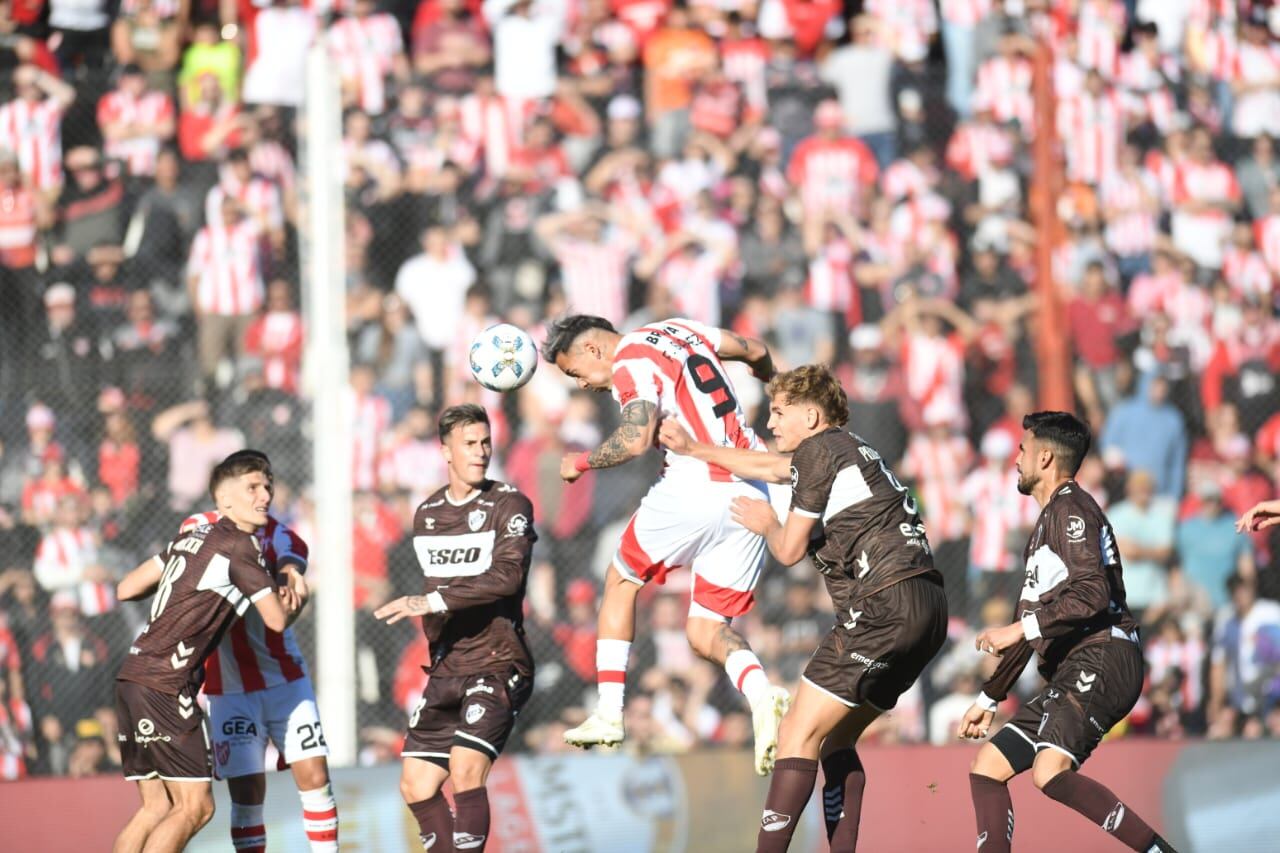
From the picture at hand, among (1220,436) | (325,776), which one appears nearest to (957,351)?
(1220,436)

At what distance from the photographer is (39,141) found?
40.6ft

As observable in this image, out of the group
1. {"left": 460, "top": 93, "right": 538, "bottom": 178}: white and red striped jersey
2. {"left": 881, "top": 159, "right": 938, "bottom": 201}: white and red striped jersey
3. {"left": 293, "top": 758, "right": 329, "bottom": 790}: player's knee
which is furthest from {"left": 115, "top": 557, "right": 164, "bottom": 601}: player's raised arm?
{"left": 881, "top": 159, "right": 938, "bottom": 201}: white and red striped jersey

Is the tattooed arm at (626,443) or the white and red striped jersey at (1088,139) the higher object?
the white and red striped jersey at (1088,139)

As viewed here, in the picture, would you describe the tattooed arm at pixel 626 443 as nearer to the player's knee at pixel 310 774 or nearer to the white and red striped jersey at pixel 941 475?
the player's knee at pixel 310 774

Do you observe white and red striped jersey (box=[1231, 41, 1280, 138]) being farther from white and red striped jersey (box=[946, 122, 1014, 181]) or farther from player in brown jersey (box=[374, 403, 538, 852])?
player in brown jersey (box=[374, 403, 538, 852])

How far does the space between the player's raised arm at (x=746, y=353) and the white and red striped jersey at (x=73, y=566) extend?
483 centimetres

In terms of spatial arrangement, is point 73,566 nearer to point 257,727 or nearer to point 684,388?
point 257,727

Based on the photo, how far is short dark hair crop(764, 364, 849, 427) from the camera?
735 centimetres

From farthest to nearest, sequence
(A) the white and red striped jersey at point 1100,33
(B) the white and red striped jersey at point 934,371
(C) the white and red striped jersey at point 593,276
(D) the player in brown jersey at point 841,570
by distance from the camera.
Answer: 1. (A) the white and red striped jersey at point 1100,33
2. (C) the white and red striped jersey at point 593,276
3. (B) the white and red striped jersey at point 934,371
4. (D) the player in brown jersey at point 841,570

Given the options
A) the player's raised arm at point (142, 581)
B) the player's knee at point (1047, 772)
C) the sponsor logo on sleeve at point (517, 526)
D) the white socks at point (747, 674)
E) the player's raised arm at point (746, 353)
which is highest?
the player's raised arm at point (746, 353)

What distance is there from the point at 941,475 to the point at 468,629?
4688mm

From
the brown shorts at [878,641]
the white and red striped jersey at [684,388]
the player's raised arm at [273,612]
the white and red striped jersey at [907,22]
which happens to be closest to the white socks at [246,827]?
the player's raised arm at [273,612]

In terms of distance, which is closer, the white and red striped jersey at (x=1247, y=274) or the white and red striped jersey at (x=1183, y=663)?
the white and red striped jersey at (x=1183, y=663)

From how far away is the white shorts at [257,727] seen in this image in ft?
28.2
